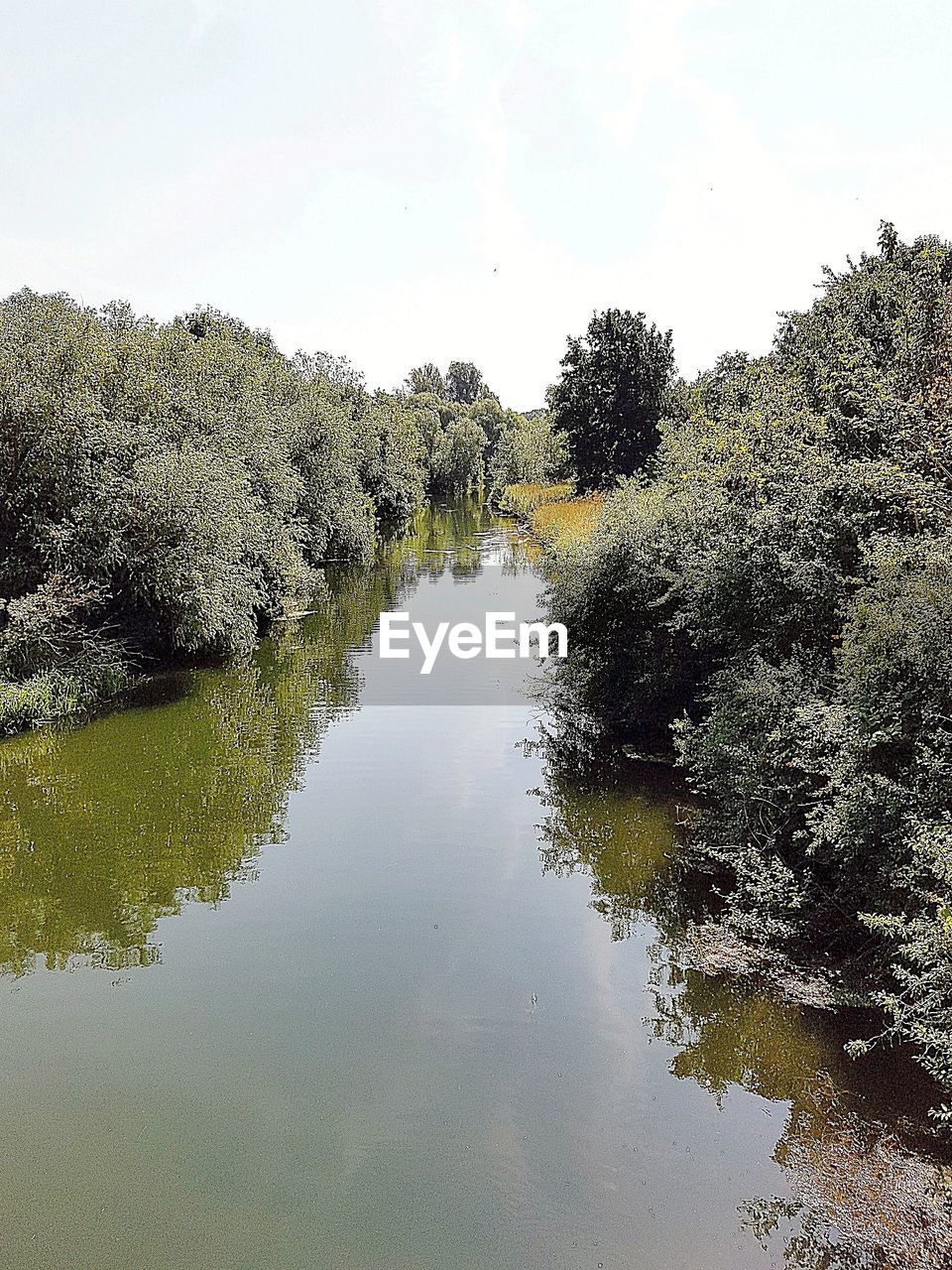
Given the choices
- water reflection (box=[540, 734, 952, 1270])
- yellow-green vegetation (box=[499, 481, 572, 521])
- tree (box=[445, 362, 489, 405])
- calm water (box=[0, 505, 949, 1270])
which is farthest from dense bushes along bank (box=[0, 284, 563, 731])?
tree (box=[445, 362, 489, 405])

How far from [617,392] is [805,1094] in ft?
125

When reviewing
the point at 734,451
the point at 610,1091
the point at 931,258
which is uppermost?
the point at 931,258

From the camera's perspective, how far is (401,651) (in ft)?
76.3

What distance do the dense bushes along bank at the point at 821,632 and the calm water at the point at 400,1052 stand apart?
3.33 ft

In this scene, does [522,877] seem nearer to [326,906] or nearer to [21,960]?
[326,906]

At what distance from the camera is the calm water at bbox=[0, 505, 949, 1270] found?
5.95m

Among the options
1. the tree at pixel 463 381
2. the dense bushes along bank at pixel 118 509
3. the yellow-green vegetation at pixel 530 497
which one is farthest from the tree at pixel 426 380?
the dense bushes along bank at pixel 118 509

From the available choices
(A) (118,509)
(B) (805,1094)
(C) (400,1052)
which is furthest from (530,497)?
(B) (805,1094)

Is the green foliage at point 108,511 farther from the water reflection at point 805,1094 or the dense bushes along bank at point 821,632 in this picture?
the water reflection at point 805,1094

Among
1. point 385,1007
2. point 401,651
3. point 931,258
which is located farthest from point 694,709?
point 401,651

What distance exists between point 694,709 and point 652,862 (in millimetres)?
3415

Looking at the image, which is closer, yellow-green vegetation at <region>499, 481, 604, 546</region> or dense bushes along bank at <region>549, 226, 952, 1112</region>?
dense bushes along bank at <region>549, 226, 952, 1112</region>

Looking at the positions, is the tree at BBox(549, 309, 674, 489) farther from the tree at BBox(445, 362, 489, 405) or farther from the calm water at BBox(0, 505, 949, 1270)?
the tree at BBox(445, 362, 489, 405)

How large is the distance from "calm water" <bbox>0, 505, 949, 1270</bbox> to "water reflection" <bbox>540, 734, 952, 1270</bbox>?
0.08 feet
